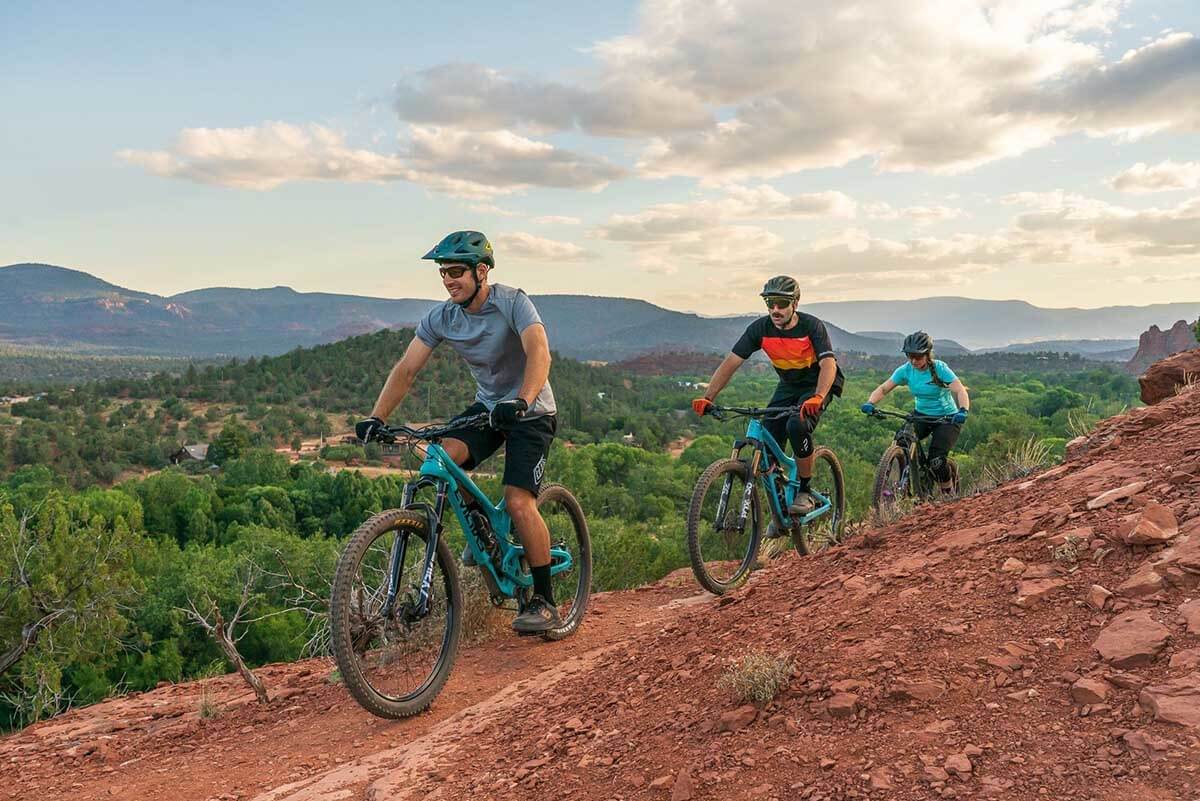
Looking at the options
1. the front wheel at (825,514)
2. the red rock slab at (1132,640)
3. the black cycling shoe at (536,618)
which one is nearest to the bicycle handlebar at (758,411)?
the front wheel at (825,514)

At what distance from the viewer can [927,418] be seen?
8.49m

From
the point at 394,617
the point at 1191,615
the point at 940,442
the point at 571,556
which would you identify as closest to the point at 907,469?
the point at 940,442

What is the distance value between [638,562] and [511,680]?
68.8 ft

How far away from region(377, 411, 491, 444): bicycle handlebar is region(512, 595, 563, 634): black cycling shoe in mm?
1255

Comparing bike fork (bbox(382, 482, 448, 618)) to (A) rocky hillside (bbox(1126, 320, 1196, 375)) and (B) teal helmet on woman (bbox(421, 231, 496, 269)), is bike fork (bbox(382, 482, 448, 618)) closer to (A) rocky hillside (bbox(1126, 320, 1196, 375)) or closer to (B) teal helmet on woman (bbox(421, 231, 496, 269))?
(B) teal helmet on woman (bbox(421, 231, 496, 269))

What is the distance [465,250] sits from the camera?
4852 millimetres

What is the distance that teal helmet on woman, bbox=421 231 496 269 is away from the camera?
15.8 feet

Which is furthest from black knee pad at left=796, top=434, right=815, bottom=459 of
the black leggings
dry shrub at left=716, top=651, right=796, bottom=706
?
dry shrub at left=716, top=651, right=796, bottom=706

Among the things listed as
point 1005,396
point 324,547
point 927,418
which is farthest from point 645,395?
point 927,418

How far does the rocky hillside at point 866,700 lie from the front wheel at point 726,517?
1.12 m

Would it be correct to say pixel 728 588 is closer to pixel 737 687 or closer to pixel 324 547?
pixel 737 687

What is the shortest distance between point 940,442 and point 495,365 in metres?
5.29

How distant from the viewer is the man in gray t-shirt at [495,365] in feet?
16.0

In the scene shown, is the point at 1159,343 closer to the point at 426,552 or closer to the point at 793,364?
the point at 793,364
